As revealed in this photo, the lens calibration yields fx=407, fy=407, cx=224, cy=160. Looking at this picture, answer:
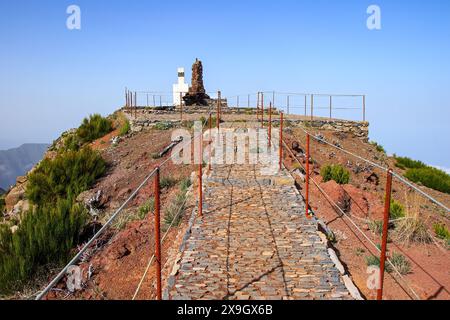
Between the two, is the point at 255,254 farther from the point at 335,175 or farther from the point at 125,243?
the point at 335,175

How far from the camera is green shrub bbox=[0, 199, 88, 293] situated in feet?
22.8

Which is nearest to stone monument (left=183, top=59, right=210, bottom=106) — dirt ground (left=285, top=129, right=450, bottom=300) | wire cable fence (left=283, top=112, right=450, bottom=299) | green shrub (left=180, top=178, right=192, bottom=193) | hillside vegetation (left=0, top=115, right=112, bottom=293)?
wire cable fence (left=283, top=112, right=450, bottom=299)

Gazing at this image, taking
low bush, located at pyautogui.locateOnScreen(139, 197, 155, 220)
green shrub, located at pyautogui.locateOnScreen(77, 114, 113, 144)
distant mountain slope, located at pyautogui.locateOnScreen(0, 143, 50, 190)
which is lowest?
distant mountain slope, located at pyautogui.locateOnScreen(0, 143, 50, 190)

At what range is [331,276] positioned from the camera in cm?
531

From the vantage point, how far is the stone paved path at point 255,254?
4913mm

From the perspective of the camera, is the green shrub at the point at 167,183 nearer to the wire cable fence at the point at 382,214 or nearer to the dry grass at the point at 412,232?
the wire cable fence at the point at 382,214

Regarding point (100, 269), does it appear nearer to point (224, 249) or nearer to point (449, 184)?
point (224, 249)

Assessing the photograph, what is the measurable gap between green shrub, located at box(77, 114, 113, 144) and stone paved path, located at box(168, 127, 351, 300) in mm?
14478

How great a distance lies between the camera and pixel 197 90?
A: 2791cm

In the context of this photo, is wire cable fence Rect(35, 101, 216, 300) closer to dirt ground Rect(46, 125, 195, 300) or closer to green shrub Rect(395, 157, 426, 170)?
dirt ground Rect(46, 125, 195, 300)

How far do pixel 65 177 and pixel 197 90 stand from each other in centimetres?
1504

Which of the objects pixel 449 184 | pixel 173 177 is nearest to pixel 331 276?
pixel 173 177

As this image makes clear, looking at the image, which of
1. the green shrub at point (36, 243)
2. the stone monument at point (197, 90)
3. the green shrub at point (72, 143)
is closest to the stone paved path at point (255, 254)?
the green shrub at point (36, 243)
